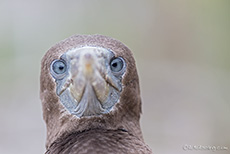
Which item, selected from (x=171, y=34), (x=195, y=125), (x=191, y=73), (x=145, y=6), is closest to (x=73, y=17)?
(x=145, y=6)

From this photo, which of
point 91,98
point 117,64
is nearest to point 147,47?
point 117,64

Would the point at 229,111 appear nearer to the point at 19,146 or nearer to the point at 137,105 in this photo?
the point at 19,146

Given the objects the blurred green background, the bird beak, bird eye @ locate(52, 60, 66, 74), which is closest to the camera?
the bird beak

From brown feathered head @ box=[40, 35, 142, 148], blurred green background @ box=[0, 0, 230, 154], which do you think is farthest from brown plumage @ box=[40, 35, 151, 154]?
blurred green background @ box=[0, 0, 230, 154]

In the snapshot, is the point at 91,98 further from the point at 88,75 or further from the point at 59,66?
the point at 59,66

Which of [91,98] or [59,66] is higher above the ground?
[59,66]

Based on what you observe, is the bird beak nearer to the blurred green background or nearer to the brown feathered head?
the brown feathered head

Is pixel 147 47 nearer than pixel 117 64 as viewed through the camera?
No
